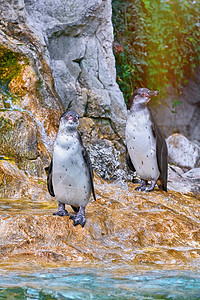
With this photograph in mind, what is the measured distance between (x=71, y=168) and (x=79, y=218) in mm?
442

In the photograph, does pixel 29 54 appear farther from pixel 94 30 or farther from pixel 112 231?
pixel 112 231

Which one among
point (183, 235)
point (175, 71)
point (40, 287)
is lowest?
point (183, 235)

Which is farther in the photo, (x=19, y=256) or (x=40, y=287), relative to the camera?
(x=19, y=256)

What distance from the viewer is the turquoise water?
2342mm

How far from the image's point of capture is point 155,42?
11211mm

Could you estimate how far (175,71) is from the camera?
1201 cm

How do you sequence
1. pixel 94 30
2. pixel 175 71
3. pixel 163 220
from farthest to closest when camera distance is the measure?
1. pixel 175 71
2. pixel 94 30
3. pixel 163 220

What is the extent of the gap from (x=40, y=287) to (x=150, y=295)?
1.97ft

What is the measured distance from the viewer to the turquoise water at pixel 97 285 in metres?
2.34

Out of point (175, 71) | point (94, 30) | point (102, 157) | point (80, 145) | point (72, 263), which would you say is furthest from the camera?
point (175, 71)

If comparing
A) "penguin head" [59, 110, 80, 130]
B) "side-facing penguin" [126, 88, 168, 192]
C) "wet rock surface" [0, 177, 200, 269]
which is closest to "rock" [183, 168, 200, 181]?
"side-facing penguin" [126, 88, 168, 192]

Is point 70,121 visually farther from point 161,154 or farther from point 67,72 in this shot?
point 67,72

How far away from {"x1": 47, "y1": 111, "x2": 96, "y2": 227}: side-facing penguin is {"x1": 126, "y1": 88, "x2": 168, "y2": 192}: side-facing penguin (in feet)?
5.07

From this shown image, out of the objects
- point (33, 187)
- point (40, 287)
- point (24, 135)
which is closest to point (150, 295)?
point (40, 287)
